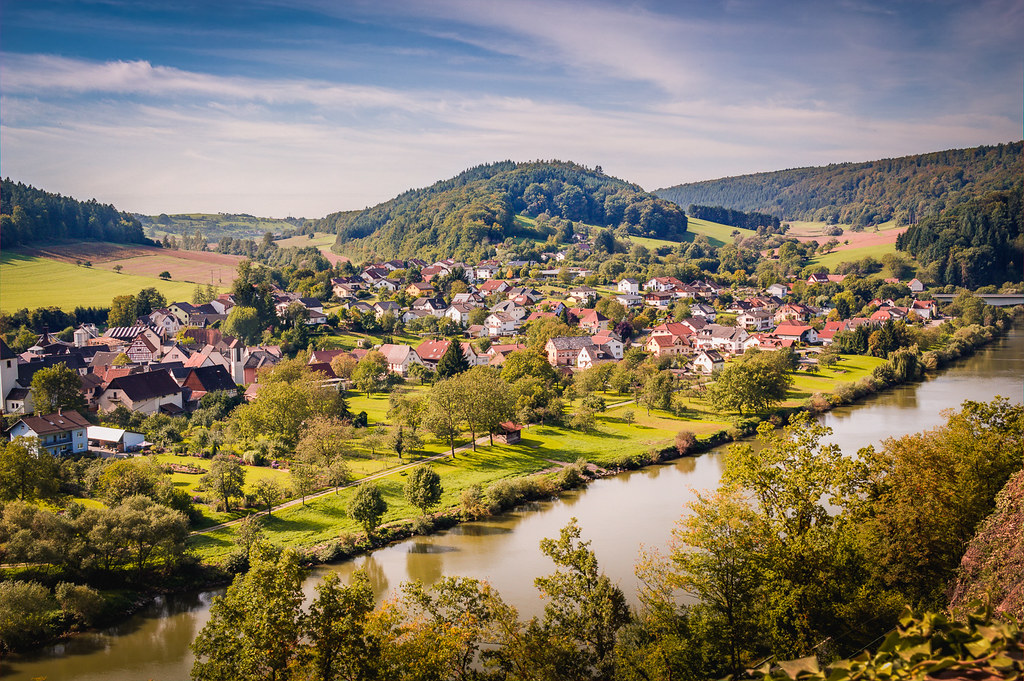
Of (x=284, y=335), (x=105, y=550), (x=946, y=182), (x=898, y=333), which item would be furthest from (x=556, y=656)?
(x=946, y=182)

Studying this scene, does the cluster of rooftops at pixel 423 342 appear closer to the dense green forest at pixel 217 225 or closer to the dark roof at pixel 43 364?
the dark roof at pixel 43 364

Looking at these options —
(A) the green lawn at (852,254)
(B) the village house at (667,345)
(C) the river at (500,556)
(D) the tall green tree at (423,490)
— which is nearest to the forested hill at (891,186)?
(A) the green lawn at (852,254)

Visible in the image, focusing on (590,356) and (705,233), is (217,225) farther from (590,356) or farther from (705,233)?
(590,356)

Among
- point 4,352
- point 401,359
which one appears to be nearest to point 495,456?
point 401,359

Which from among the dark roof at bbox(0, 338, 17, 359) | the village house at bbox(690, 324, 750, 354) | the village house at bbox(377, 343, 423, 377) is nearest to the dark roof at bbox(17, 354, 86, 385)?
the dark roof at bbox(0, 338, 17, 359)

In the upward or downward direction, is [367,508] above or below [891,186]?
below

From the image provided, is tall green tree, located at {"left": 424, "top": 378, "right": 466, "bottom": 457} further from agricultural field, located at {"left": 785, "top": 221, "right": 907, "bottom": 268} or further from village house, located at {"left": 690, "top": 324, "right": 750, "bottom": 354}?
agricultural field, located at {"left": 785, "top": 221, "right": 907, "bottom": 268}

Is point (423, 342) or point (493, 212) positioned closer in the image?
point (423, 342)
